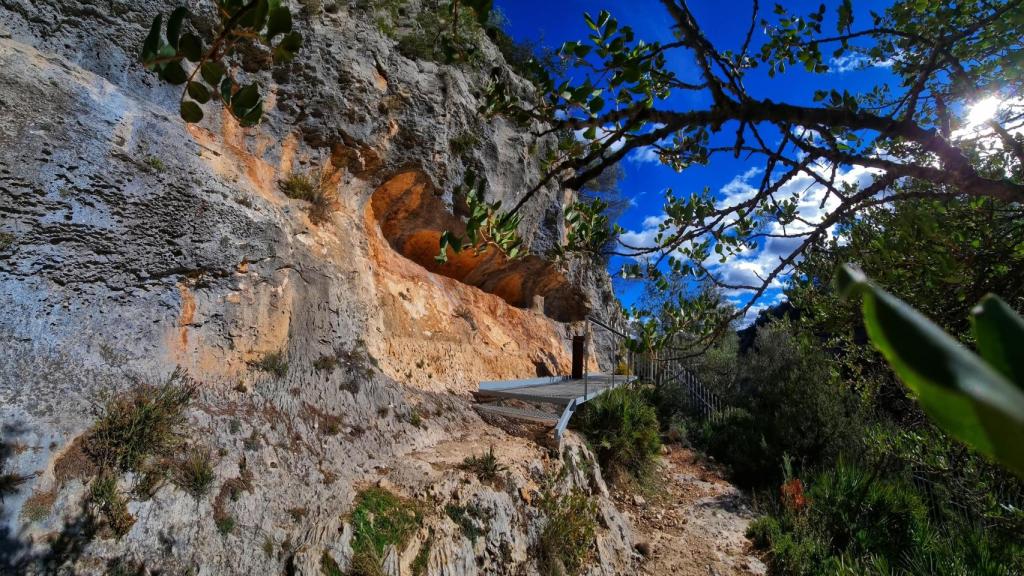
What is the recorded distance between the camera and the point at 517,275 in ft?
37.1

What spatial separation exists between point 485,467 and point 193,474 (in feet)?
8.44

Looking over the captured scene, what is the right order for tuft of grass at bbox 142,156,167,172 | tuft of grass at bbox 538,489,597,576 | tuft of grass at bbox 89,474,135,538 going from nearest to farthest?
tuft of grass at bbox 89,474,135,538 → tuft of grass at bbox 142,156,167,172 → tuft of grass at bbox 538,489,597,576

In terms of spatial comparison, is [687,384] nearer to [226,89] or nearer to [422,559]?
[422,559]

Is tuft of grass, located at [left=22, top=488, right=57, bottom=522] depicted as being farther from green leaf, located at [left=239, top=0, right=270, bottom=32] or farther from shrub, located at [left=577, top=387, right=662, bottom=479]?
shrub, located at [left=577, top=387, right=662, bottom=479]

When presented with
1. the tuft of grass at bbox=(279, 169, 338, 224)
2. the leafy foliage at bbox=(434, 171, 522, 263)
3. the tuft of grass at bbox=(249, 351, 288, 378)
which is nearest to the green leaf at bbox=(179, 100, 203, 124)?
the leafy foliage at bbox=(434, 171, 522, 263)

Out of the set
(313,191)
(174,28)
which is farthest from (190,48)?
(313,191)

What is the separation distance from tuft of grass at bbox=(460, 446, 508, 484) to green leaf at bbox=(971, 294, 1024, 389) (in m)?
4.84

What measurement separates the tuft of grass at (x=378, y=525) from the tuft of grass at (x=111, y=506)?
4.76 ft

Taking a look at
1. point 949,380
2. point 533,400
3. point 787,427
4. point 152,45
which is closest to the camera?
point 949,380

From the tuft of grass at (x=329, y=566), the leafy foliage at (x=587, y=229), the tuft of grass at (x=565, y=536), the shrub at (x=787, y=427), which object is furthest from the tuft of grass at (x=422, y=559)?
the shrub at (x=787, y=427)

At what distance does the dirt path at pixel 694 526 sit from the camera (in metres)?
6.05

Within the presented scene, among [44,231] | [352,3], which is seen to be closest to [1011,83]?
[44,231]

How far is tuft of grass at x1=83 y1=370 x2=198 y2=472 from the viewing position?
3.20 metres

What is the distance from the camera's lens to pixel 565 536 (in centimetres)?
491
